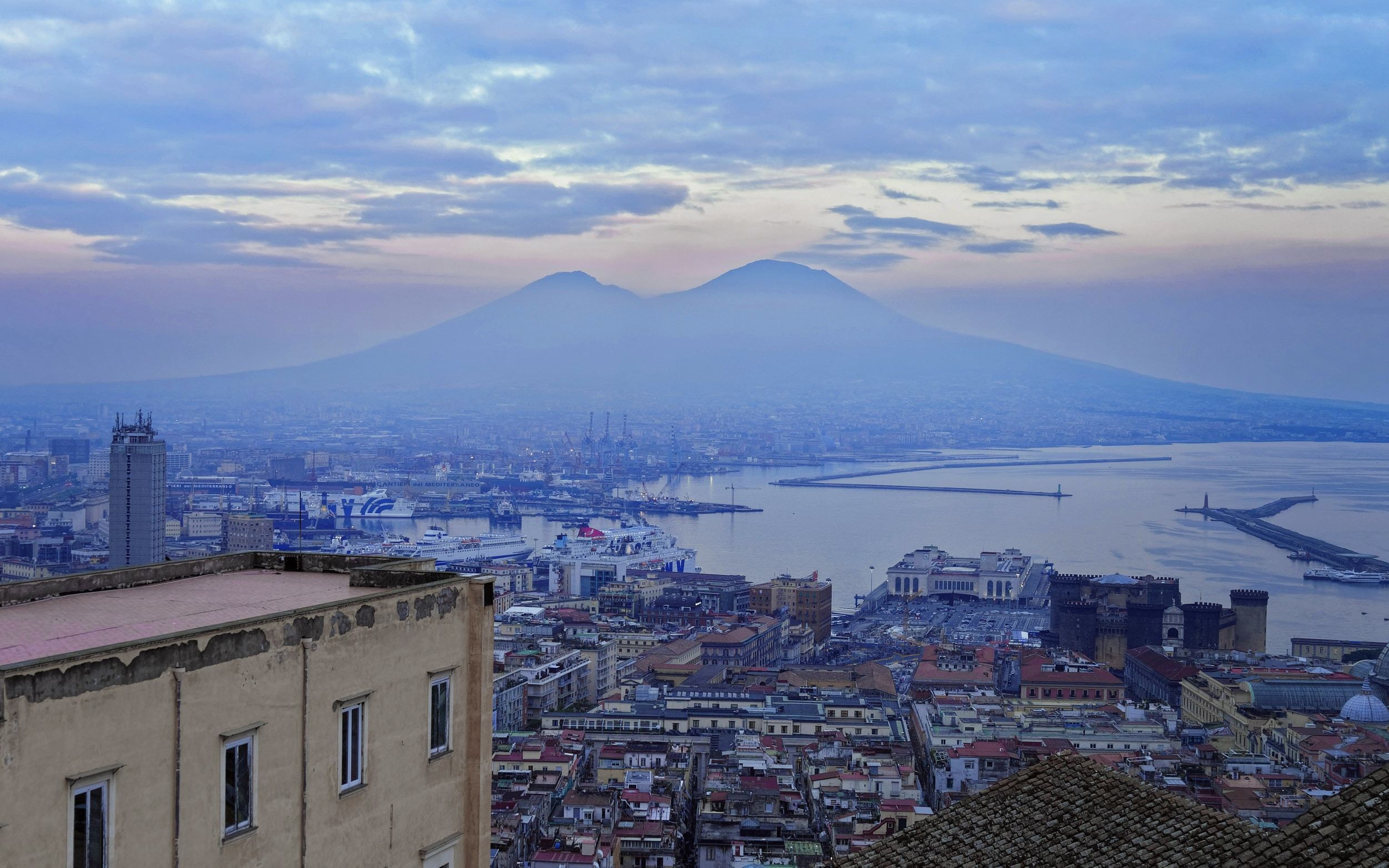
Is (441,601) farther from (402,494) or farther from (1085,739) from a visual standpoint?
(402,494)

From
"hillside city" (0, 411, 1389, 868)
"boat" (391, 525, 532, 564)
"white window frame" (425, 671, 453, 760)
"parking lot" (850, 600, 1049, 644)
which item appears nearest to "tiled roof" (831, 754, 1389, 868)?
"hillside city" (0, 411, 1389, 868)

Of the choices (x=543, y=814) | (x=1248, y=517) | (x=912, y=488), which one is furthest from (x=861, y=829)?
(x=912, y=488)

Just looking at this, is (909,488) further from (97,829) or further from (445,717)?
(97,829)

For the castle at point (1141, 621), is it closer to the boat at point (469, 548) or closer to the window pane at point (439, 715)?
the boat at point (469, 548)

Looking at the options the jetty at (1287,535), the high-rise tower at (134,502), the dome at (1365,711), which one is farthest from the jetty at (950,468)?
the dome at (1365,711)

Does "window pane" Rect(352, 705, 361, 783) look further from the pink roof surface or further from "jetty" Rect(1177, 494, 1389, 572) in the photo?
"jetty" Rect(1177, 494, 1389, 572)

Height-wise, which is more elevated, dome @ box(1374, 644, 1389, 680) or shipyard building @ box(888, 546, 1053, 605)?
dome @ box(1374, 644, 1389, 680)
